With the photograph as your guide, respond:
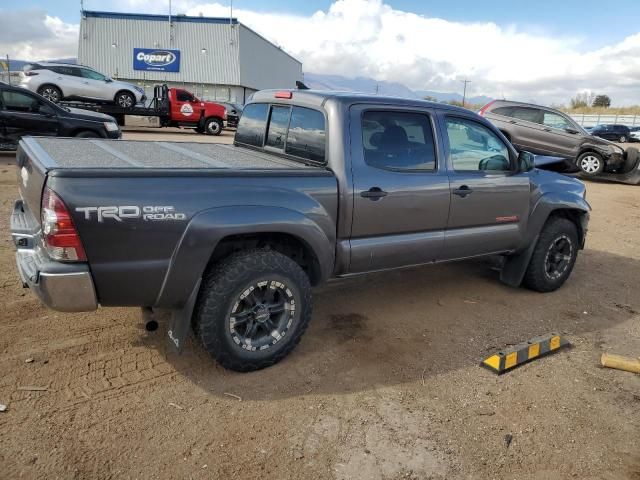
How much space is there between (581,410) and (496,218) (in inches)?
74.5

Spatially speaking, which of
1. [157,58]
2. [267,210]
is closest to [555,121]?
[267,210]

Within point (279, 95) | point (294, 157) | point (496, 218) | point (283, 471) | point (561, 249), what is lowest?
point (283, 471)

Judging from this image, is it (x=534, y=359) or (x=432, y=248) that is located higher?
(x=432, y=248)

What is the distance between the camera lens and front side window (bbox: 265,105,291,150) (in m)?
4.12

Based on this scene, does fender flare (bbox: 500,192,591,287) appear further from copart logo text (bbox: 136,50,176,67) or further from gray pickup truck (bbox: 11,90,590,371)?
copart logo text (bbox: 136,50,176,67)

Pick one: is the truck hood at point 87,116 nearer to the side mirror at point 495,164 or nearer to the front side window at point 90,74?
the front side window at point 90,74

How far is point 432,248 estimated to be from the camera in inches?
164

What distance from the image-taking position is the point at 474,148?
446 cm

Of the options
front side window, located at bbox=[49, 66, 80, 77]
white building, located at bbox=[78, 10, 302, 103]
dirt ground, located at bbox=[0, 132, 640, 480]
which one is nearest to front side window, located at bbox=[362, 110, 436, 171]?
dirt ground, located at bbox=[0, 132, 640, 480]

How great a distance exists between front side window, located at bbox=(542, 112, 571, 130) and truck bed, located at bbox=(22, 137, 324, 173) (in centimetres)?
1149

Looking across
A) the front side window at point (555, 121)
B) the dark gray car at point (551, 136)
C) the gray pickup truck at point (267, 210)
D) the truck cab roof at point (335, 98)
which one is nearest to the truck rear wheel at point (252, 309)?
the gray pickup truck at point (267, 210)

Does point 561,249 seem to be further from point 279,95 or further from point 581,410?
point 279,95

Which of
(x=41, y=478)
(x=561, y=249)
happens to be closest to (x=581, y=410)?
(x=561, y=249)

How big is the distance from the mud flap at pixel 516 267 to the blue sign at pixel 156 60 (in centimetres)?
4246
